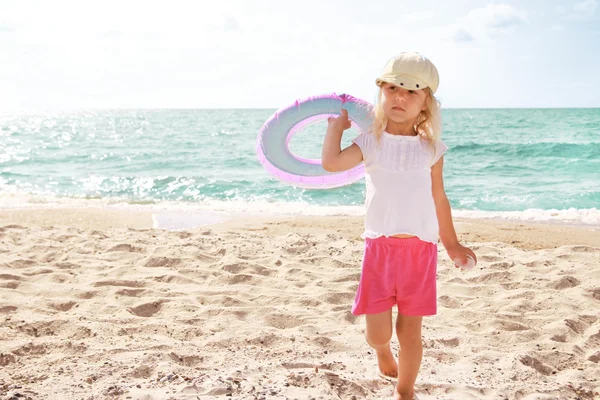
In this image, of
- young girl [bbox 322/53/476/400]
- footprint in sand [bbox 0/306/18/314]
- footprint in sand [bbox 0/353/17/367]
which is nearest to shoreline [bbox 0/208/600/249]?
footprint in sand [bbox 0/306/18/314]

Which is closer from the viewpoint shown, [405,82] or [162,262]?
[405,82]

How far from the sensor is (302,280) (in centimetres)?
500

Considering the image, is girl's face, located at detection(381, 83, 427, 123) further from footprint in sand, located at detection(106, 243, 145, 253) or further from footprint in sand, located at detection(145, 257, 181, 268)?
footprint in sand, located at detection(106, 243, 145, 253)

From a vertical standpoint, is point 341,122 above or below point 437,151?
above

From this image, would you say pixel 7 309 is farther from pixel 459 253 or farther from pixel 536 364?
pixel 536 364

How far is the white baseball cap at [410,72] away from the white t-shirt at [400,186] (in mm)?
244

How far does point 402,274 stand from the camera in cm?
273

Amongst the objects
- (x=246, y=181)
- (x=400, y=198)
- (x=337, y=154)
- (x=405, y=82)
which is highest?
(x=405, y=82)

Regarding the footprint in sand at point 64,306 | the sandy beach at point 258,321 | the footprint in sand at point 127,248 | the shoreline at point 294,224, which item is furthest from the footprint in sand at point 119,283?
the shoreline at point 294,224

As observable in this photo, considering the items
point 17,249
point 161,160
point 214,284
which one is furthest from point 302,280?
point 161,160

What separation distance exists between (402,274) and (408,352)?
0.38 m

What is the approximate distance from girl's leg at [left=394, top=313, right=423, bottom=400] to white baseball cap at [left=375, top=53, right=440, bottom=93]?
1.04m

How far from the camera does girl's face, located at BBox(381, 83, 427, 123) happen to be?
106 inches

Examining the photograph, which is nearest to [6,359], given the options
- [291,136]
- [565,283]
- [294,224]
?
[291,136]
